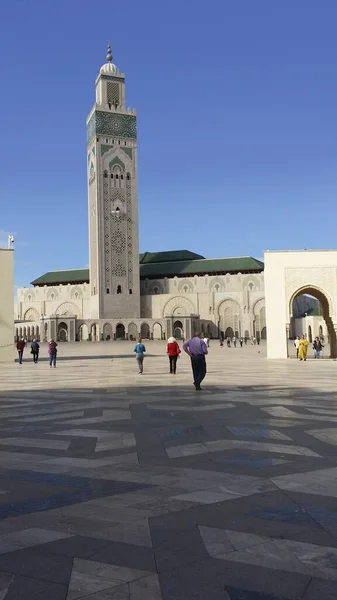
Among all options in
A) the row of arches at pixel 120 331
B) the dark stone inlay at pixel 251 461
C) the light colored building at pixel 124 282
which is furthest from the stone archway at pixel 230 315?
the dark stone inlay at pixel 251 461

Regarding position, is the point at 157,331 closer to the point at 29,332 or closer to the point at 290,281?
the point at 29,332

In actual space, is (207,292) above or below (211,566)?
above

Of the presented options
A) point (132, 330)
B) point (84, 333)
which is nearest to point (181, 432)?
point (132, 330)

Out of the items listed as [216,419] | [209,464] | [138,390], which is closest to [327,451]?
[209,464]

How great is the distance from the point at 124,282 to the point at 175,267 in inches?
432

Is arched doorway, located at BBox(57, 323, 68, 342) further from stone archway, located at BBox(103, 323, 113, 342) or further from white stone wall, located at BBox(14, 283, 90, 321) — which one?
white stone wall, located at BBox(14, 283, 90, 321)

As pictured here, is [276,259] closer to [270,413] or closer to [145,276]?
[270,413]

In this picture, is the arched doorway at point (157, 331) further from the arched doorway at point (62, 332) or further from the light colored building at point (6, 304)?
the light colored building at point (6, 304)

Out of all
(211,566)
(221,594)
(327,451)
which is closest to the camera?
(221,594)

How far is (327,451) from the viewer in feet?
16.4

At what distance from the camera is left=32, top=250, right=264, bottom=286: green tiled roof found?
8231 centimetres

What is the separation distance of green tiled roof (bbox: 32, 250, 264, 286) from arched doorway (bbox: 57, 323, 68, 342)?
48.7 ft

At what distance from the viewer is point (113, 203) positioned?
76.2 m

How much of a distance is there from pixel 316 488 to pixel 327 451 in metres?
1.27
